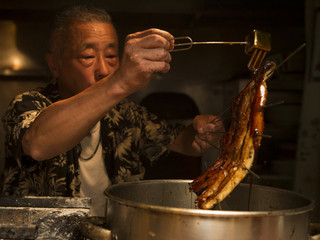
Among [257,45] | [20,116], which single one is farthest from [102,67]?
[257,45]

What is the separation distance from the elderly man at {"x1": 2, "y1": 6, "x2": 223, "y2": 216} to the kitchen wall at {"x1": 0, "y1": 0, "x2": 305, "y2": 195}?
69 cm

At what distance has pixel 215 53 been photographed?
9.73ft

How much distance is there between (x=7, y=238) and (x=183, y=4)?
1920 millimetres

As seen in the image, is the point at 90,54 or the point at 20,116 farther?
the point at 90,54

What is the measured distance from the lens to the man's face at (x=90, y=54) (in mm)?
1562

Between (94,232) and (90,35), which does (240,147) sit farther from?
(90,35)

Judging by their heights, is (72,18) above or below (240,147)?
above

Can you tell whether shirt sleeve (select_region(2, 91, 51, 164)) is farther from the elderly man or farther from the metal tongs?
the metal tongs

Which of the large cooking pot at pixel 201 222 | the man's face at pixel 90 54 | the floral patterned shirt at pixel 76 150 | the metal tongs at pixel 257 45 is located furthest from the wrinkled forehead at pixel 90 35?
the large cooking pot at pixel 201 222

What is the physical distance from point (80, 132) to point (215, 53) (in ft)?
6.97

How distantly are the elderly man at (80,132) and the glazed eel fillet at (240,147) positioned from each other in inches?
13.4

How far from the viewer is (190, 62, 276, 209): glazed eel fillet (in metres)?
0.81

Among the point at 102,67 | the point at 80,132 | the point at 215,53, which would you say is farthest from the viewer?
the point at 215,53

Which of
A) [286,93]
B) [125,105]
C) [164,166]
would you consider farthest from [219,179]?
[286,93]
